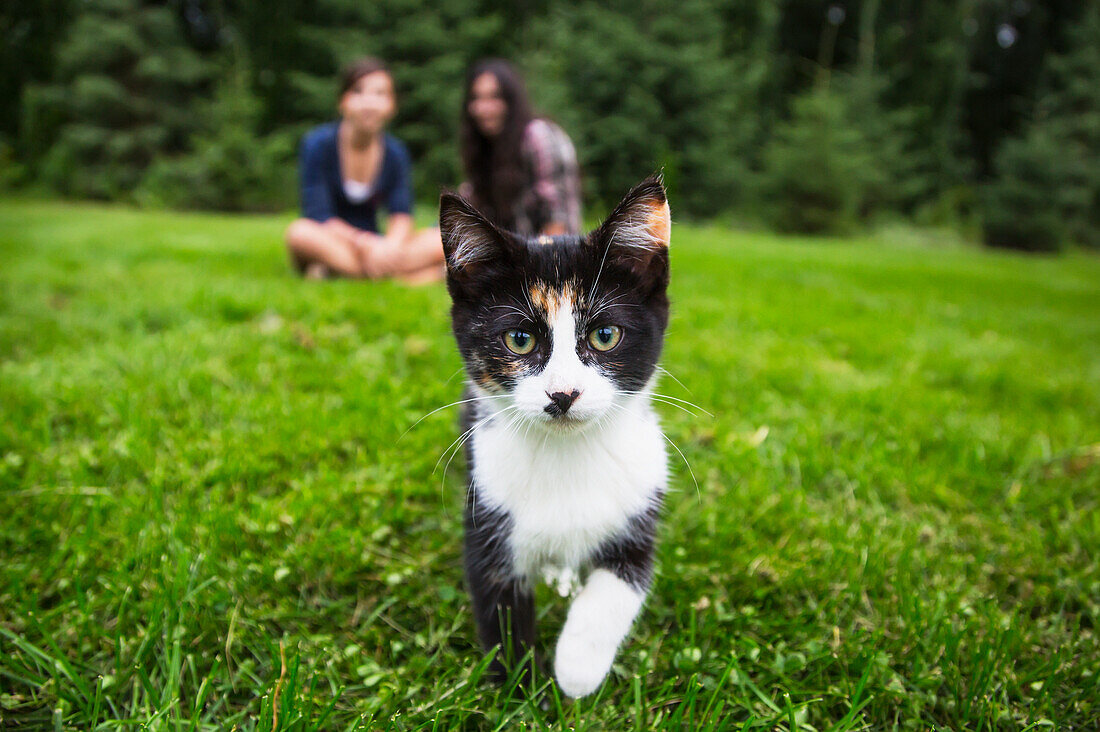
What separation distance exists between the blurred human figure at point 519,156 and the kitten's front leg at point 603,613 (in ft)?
12.8

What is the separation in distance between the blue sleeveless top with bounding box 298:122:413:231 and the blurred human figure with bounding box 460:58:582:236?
0.84 m

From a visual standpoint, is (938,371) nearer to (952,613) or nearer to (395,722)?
(952,613)

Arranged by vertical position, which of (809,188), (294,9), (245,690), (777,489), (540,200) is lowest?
(245,690)

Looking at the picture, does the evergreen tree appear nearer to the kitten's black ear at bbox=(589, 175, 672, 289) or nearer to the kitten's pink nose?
the kitten's black ear at bbox=(589, 175, 672, 289)

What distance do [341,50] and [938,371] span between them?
1450 cm

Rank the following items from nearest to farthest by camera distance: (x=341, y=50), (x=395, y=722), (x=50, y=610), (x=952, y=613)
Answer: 1. (x=395, y=722)
2. (x=50, y=610)
3. (x=952, y=613)
4. (x=341, y=50)

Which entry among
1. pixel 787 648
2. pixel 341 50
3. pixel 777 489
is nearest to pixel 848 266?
pixel 777 489

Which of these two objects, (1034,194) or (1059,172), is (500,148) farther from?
(1059,172)

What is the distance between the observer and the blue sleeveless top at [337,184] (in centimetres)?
539

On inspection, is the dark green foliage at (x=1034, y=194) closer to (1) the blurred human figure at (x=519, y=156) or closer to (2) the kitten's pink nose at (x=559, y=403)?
(1) the blurred human figure at (x=519, y=156)

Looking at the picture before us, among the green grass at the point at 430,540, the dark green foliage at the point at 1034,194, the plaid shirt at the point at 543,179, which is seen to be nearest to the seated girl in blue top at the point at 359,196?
the plaid shirt at the point at 543,179

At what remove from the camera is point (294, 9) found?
15414 millimetres

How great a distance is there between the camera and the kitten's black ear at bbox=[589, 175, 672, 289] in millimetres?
1349

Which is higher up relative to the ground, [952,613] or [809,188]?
[809,188]
